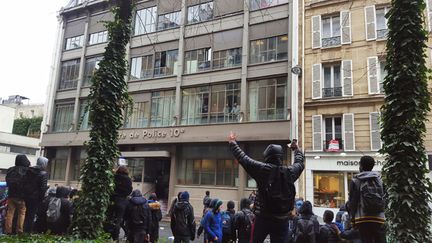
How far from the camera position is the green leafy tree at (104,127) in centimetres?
590

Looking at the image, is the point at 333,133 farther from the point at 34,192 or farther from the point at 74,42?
the point at 74,42

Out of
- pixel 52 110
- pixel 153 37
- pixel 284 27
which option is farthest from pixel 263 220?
pixel 52 110

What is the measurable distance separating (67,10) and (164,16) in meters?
11.0

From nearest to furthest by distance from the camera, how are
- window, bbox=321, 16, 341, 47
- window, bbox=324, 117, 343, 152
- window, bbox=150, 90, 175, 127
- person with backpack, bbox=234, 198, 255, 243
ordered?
person with backpack, bbox=234, 198, 255, 243 < window, bbox=324, 117, 343, 152 < window, bbox=321, 16, 341, 47 < window, bbox=150, 90, 175, 127

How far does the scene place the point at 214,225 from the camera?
323 inches

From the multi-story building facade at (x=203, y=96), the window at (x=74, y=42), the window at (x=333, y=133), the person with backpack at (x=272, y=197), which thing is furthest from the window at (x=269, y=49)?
the person with backpack at (x=272, y=197)

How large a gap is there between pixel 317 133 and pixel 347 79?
342 centimetres

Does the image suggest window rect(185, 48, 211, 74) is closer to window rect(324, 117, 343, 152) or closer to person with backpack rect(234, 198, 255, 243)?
window rect(324, 117, 343, 152)

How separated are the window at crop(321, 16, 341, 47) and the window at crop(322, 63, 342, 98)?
53.0 inches

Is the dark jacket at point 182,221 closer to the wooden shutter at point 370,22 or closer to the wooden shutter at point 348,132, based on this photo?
the wooden shutter at point 348,132

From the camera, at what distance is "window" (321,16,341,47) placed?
68.5ft

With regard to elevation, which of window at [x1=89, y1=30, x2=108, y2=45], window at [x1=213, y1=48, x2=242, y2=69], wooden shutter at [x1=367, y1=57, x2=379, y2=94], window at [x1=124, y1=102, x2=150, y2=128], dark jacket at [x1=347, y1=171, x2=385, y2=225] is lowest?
dark jacket at [x1=347, y1=171, x2=385, y2=225]

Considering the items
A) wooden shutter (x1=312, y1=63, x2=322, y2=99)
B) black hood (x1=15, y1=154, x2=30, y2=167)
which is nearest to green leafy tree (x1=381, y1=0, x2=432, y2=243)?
black hood (x1=15, y1=154, x2=30, y2=167)

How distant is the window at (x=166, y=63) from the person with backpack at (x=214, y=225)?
19.0m
